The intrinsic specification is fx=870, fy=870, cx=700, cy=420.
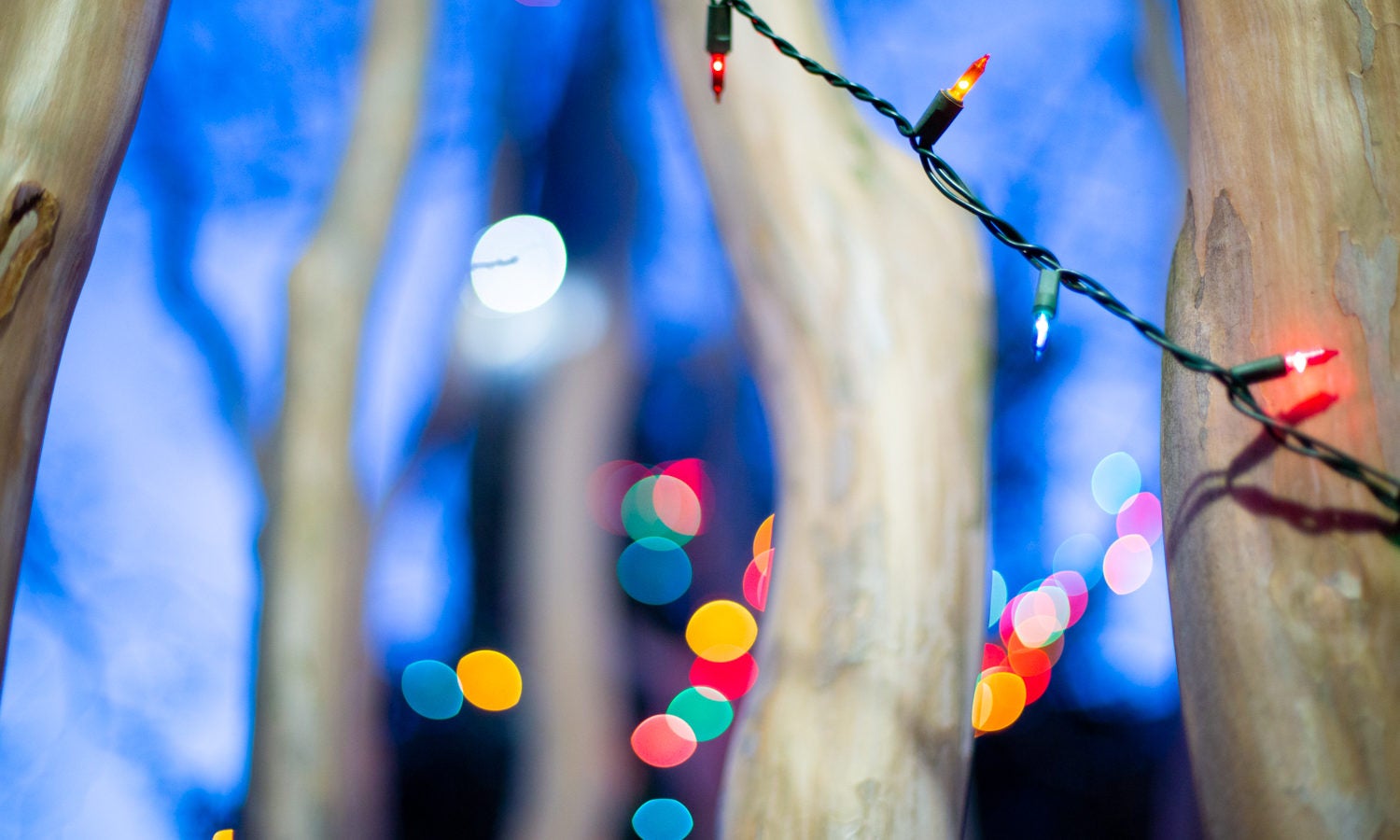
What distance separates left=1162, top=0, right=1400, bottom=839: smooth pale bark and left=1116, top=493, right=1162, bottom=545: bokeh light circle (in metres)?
0.37

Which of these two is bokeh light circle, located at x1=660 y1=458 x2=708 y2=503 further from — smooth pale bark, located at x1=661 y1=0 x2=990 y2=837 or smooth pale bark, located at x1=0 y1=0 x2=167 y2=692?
smooth pale bark, located at x1=0 y1=0 x2=167 y2=692

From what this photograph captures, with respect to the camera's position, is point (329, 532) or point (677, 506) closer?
point (329, 532)

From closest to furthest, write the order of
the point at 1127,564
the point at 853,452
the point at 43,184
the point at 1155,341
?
the point at 1155,341, the point at 43,184, the point at 853,452, the point at 1127,564

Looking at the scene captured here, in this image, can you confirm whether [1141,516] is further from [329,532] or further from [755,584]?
[329,532]

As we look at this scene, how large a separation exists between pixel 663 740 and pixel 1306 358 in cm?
58

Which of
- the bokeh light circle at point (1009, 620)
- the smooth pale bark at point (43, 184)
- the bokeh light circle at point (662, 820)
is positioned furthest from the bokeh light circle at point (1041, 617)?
the smooth pale bark at point (43, 184)

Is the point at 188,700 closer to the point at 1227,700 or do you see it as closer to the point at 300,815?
the point at 300,815

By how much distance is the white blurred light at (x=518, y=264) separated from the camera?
2.66 feet

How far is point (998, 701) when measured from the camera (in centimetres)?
71

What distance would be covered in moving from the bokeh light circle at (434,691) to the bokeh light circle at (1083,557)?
0.50 meters

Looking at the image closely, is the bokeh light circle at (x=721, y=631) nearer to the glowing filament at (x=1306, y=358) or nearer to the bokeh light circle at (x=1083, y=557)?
the bokeh light circle at (x=1083, y=557)

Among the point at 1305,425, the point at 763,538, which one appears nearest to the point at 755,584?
the point at 763,538

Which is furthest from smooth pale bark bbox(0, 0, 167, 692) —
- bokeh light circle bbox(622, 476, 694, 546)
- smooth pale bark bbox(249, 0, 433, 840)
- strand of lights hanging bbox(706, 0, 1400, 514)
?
bokeh light circle bbox(622, 476, 694, 546)

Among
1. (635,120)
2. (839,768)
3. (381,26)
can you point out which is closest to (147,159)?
(381,26)
